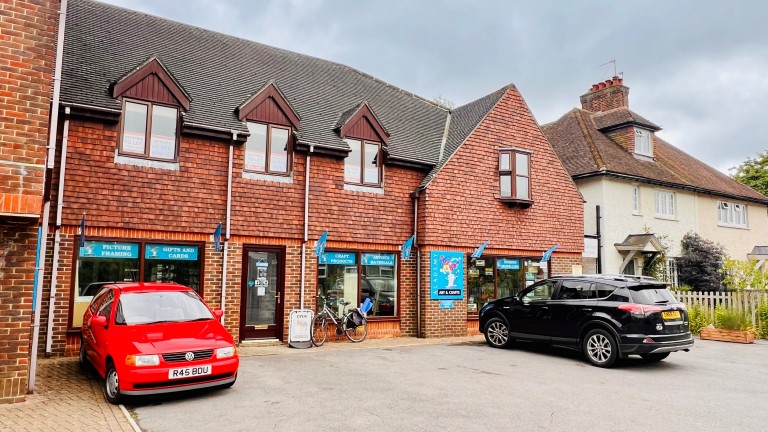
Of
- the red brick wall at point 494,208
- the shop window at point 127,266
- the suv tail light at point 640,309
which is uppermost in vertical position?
the red brick wall at point 494,208

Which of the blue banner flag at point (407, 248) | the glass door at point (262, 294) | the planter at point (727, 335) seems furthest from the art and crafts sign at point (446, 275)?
the planter at point (727, 335)

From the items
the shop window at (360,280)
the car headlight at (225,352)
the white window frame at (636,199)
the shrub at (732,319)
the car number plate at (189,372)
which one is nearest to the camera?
the car number plate at (189,372)

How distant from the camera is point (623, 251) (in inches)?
779

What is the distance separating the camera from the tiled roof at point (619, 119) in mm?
22812

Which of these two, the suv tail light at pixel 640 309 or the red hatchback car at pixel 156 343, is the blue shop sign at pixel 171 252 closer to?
the red hatchback car at pixel 156 343

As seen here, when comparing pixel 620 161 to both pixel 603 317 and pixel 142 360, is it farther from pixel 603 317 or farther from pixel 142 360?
pixel 142 360

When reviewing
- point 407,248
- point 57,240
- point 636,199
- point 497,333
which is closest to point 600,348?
point 497,333

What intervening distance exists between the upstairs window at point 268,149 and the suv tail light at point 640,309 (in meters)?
8.02

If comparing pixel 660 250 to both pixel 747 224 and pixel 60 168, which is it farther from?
pixel 60 168

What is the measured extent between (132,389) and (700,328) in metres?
14.7

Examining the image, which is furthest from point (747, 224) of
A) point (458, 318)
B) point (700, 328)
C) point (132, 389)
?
point (132, 389)

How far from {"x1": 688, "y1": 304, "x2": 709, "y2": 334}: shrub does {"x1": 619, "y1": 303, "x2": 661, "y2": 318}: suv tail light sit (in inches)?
262

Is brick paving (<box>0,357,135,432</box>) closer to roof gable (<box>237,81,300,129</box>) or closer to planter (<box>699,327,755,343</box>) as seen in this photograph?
roof gable (<box>237,81,300,129</box>)

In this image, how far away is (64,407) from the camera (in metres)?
6.49
